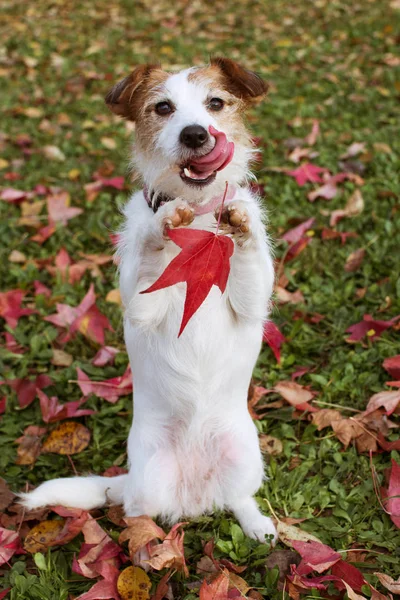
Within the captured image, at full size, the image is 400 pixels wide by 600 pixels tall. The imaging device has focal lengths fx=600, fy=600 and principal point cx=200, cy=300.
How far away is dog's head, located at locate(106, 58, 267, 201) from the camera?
224 cm

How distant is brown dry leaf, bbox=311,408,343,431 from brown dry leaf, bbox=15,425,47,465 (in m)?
1.43

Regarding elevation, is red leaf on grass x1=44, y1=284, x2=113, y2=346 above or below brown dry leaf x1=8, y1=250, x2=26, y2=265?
above

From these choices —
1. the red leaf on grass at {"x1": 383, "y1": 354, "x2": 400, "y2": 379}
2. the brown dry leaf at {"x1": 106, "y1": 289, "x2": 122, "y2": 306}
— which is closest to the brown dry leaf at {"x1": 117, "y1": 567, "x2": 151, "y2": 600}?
the red leaf on grass at {"x1": 383, "y1": 354, "x2": 400, "y2": 379}

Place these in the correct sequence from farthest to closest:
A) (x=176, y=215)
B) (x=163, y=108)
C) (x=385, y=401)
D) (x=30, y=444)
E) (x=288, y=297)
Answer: (x=288, y=297) → (x=30, y=444) → (x=385, y=401) → (x=163, y=108) → (x=176, y=215)

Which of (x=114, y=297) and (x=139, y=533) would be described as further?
(x=114, y=297)

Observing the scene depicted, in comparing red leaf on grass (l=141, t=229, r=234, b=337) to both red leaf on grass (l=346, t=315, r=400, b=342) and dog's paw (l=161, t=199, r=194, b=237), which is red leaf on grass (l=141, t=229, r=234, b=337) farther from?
red leaf on grass (l=346, t=315, r=400, b=342)

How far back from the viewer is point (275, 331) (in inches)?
136

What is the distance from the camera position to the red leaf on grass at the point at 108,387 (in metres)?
3.31

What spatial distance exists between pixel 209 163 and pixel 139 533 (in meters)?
1.49

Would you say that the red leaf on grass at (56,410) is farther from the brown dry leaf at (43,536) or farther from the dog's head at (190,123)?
the dog's head at (190,123)

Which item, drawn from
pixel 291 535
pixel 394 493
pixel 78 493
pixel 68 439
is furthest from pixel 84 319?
pixel 394 493

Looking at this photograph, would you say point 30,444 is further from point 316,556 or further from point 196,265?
point 196,265

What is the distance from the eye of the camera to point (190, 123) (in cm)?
226

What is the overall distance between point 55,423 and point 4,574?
2.80 feet
